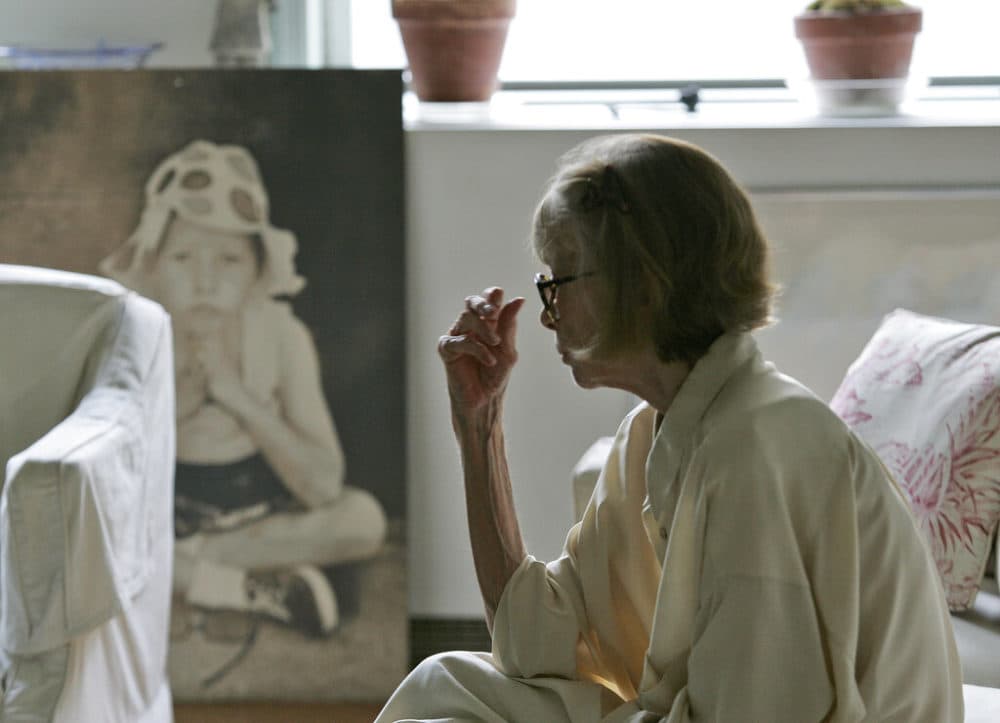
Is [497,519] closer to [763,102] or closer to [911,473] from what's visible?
[911,473]

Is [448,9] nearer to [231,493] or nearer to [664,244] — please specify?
[231,493]

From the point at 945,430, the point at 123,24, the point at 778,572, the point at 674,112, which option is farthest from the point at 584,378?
the point at 123,24

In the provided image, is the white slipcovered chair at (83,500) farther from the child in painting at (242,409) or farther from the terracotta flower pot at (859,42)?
the terracotta flower pot at (859,42)

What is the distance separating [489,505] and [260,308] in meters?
1.43

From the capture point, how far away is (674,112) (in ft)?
10.3

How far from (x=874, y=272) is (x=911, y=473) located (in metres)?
0.71

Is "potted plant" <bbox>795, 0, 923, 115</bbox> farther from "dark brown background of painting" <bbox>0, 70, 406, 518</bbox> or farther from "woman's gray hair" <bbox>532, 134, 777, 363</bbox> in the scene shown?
"woman's gray hair" <bbox>532, 134, 777, 363</bbox>

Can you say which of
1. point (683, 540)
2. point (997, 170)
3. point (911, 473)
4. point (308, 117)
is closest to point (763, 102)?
point (997, 170)

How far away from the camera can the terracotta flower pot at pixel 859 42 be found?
9.68ft

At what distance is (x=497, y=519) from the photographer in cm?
156

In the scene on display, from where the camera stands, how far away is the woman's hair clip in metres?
1.28

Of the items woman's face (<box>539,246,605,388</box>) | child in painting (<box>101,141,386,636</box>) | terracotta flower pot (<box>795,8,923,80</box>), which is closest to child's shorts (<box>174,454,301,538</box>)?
child in painting (<box>101,141,386,636</box>)

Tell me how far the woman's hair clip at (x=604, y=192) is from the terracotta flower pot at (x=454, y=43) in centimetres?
178

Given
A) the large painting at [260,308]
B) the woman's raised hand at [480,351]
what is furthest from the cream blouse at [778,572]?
the large painting at [260,308]
